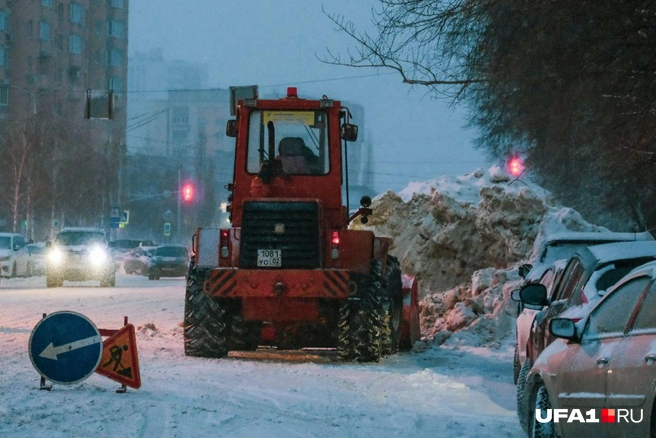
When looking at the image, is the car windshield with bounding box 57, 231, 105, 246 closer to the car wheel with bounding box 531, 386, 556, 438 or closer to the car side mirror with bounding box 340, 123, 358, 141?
the car side mirror with bounding box 340, 123, 358, 141

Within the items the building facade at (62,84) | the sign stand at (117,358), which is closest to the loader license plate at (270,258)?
the sign stand at (117,358)

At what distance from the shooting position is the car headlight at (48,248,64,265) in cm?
3531

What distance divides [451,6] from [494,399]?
5353mm

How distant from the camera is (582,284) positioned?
29.6ft

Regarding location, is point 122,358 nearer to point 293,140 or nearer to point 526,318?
point 526,318

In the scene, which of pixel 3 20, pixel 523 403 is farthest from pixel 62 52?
pixel 523 403

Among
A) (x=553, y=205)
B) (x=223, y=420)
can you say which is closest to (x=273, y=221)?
(x=223, y=420)

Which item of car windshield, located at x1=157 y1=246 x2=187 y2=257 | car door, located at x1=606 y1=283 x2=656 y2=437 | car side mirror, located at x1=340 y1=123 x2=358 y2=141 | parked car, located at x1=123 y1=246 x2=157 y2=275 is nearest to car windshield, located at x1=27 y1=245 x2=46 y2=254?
car windshield, located at x1=157 y1=246 x2=187 y2=257

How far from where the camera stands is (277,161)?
14734 mm

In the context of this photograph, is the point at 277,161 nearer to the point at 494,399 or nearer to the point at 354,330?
A: the point at 354,330

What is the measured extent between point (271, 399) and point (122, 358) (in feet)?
4.57

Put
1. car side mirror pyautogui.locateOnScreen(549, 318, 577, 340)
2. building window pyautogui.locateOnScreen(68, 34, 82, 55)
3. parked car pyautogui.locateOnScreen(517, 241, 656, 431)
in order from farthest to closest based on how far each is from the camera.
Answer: building window pyautogui.locateOnScreen(68, 34, 82, 55) < parked car pyautogui.locateOnScreen(517, 241, 656, 431) < car side mirror pyautogui.locateOnScreen(549, 318, 577, 340)

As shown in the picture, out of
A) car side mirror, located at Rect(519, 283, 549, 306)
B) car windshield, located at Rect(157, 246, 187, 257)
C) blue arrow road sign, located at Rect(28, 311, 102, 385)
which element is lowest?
blue arrow road sign, located at Rect(28, 311, 102, 385)

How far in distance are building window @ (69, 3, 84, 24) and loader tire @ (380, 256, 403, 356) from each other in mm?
88723
